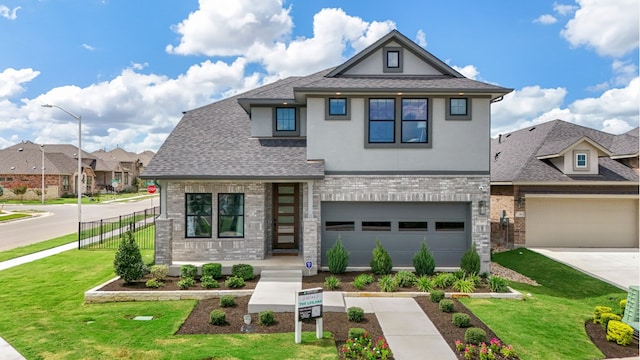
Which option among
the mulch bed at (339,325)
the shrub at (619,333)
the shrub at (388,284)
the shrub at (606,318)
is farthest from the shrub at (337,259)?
the shrub at (619,333)

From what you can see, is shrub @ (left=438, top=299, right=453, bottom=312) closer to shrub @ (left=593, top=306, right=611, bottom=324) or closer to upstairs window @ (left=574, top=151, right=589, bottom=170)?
shrub @ (left=593, top=306, right=611, bottom=324)

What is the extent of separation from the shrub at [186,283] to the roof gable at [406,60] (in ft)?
27.1

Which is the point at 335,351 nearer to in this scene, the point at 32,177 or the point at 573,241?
the point at 573,241

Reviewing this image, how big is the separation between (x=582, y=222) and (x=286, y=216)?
15402 mm

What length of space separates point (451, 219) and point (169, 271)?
9554 millimetres

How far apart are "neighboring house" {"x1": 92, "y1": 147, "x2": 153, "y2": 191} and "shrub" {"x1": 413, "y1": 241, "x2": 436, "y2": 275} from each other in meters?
60.7

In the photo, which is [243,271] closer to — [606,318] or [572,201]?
[606,318]

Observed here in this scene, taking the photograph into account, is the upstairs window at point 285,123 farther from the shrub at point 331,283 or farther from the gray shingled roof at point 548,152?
the gray shingled roof at point 548,152

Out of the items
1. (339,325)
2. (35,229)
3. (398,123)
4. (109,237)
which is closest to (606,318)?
(339,325)

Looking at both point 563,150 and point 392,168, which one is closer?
point 392,168

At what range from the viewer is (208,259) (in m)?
12.6

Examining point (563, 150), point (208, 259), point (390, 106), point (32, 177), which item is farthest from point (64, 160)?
point (563, 150)

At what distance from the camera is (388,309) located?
939 cm

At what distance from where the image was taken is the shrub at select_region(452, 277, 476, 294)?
1064 cm
